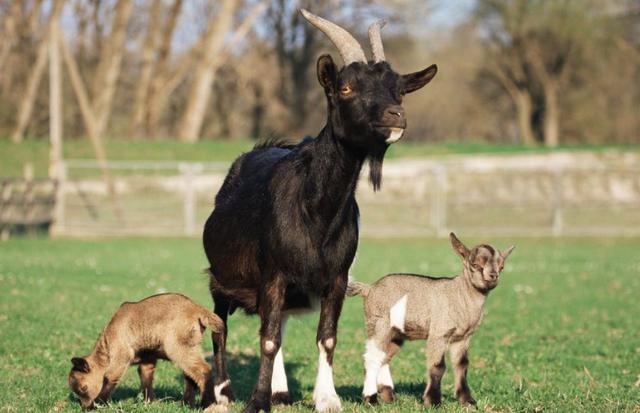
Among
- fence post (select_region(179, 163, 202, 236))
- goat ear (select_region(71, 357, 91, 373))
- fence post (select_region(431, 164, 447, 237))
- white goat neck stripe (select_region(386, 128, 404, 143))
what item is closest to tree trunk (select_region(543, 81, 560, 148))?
fence post (select_region(431, 164, 447, 237))

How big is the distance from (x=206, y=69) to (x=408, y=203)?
17.0 meters

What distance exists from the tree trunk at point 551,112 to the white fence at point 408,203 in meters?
24.6

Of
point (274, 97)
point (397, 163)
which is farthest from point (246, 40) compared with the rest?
point (397, 163)

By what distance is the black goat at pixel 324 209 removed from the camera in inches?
293

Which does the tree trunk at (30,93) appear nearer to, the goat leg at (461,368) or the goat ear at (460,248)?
the goat ear at (460,248)

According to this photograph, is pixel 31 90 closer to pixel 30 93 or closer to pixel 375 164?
pixel 30 93

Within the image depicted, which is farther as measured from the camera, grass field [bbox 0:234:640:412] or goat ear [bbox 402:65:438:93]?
grass field [bbox 0:234:640:412]

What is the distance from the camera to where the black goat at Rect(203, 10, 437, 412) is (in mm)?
7438

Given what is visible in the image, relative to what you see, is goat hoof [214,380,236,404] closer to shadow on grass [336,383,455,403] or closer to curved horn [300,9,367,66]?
shadow on grass [336,383,455,403]

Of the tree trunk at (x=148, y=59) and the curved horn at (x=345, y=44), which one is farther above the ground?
the tree trunk at (x=148, y=59)

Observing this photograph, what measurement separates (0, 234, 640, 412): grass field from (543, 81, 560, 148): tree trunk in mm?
43392

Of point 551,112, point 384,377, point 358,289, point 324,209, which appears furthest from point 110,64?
point 324,209

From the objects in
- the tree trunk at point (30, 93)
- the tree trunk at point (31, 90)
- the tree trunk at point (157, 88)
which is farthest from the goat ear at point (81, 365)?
the tree trunk at point (157, 88)

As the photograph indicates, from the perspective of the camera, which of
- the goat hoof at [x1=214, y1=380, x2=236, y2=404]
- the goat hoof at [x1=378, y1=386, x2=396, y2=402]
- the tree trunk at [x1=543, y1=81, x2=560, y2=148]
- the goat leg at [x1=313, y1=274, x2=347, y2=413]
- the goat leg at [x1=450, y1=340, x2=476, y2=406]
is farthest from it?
the tree trunk at [x1=543, y1=81, x2=560, y2=148]
